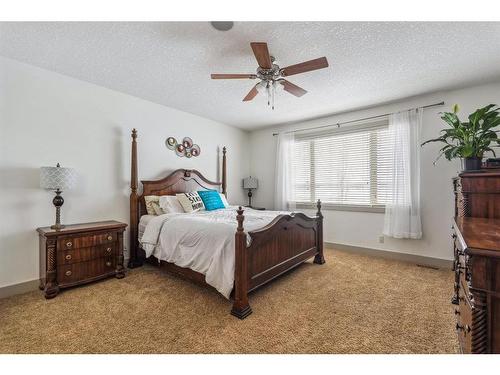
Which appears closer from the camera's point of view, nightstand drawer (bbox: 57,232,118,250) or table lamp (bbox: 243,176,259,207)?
nightstand drawer (bbox: 57,232,118,250)

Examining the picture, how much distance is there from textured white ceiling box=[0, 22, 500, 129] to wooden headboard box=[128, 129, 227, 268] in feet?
3.30

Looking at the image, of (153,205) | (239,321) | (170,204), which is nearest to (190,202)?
(170,204)

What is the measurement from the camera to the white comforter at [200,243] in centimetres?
213

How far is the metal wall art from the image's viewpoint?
3.88 metres

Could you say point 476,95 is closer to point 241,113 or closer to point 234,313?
point 241,113

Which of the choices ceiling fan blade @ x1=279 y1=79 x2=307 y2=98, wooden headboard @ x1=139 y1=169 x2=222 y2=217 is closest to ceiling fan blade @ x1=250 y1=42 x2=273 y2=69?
ceiling fan blade @ x1=279 y1=79 x2=307 y2=98

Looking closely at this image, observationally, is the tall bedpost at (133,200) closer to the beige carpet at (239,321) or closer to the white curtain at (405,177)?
the beige carpet at (239,321)

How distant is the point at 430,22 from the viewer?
1849mm

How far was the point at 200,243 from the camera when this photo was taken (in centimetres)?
237

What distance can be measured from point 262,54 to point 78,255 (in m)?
2.78

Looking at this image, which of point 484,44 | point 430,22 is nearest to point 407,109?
point 484,44

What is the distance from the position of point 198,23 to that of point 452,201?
12.5ft

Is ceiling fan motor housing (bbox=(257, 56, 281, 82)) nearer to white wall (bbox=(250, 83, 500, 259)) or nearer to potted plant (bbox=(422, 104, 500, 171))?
potted plant (bbox=(422, 104, 500, 171))

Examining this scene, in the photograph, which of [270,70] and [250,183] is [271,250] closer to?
[270,70]
